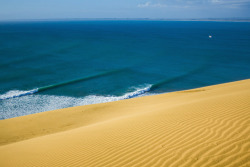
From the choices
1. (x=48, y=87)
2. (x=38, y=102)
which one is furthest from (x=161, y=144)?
(x=48, y=87)

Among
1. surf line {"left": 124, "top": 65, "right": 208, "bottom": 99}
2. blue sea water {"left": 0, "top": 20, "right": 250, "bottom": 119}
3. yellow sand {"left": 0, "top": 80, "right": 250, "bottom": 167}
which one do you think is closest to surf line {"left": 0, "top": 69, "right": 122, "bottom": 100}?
blue sea water {"left": 0, "top": 20, "right": 250, "bottom": 119}

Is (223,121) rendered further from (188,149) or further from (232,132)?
(188,149)

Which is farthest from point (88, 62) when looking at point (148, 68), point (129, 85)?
point (129, 85)

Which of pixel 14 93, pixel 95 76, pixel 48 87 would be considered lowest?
pixel 14 93

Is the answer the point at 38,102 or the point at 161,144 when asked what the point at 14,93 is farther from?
the point at 161,144

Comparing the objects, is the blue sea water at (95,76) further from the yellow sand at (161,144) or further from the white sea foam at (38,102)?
the yellow sand at (161,144)

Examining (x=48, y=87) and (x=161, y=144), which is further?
(x=48, y=87)

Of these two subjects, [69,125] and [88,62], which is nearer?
[69,125]

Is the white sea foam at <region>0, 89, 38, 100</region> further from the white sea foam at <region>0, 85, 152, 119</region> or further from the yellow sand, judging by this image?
the yellow sand
